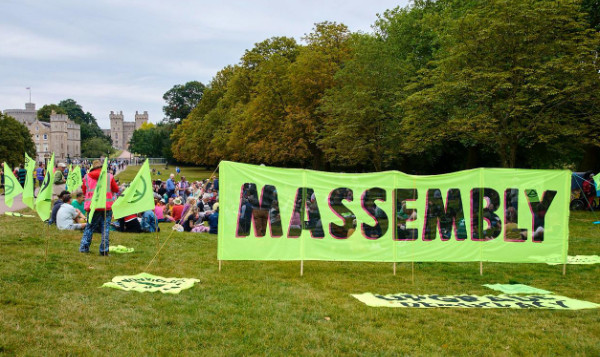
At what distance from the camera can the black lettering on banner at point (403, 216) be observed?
33.3 ft

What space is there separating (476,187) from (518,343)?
15.3 feet

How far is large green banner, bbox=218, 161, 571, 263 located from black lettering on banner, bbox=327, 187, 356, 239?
2 cm

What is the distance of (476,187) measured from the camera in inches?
404

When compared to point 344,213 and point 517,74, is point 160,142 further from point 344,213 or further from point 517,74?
point 344,213

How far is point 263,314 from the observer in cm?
701

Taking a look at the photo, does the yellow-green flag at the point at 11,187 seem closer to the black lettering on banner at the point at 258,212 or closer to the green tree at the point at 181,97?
the black lettering on banner at the point at 258,212

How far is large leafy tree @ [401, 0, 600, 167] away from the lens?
808 inches

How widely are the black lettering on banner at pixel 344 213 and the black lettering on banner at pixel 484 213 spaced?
2.74m

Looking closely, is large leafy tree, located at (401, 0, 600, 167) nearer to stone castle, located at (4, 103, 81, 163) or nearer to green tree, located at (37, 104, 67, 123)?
stone castle, located at (4, 103, 81, 163)

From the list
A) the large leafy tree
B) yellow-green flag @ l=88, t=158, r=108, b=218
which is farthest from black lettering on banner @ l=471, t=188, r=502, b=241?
the large leafy tree

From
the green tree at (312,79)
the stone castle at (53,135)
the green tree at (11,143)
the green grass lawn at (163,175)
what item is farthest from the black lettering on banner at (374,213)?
the stone castle at (53,135)

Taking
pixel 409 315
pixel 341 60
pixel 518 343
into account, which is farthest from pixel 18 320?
pixel 341 60

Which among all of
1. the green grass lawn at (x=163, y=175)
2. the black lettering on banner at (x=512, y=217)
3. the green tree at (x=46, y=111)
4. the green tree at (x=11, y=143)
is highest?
the green tree at (x=46, y=111)

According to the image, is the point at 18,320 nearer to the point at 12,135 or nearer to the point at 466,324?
the point at 466,324
